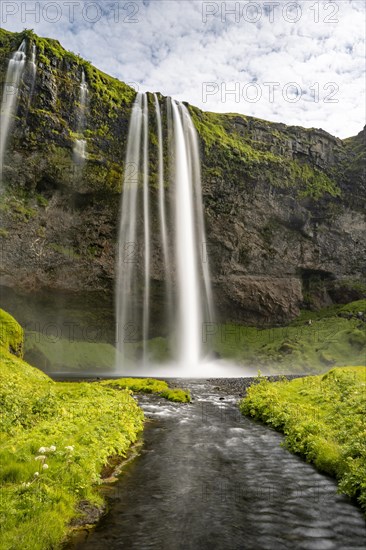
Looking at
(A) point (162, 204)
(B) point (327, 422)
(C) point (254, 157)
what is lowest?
(B) point (327, 422)

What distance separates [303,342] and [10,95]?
7527cm

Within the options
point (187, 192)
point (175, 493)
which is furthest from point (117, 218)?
point (175, 493)

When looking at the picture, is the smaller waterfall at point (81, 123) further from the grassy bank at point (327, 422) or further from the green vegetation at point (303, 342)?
the grassy bank at point (327, 422)

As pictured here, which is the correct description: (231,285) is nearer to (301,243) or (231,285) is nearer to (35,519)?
(301,243)

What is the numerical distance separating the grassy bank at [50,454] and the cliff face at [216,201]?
5378cm

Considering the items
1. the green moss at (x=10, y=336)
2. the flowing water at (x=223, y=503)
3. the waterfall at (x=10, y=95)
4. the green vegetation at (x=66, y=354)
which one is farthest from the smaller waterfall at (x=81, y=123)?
the flowing water at (x=223, y=503)

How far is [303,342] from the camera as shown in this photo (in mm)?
85812

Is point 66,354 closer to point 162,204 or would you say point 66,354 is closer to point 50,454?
point 162,204

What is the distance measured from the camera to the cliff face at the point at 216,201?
69562 mm

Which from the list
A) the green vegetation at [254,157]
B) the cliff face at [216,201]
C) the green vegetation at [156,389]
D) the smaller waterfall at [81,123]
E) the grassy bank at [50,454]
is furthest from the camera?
the green vegetation at [254,157]

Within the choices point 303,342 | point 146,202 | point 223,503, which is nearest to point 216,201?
point 146,202

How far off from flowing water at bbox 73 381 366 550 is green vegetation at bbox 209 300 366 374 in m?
62.5

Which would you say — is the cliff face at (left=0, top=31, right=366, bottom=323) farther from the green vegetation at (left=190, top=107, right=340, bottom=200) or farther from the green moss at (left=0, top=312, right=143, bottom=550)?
the green moss at (left=0, top=312, right=143, bottom=550)

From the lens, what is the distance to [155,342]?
85125 mm
